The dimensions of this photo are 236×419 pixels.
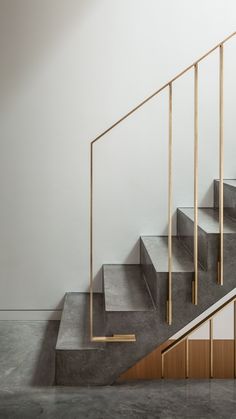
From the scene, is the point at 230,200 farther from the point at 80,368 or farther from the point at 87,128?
the point at 80,368

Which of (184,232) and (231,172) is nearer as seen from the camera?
(184,232)

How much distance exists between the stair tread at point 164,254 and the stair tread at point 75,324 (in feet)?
1.67

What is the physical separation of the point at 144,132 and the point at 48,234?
0.97 metres

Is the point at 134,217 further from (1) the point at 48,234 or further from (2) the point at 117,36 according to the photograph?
(2) the point at 117,36

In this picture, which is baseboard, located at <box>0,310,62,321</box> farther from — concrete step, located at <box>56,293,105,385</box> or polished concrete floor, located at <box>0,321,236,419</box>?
concrete step, located at <box>56,293,105,385</box>

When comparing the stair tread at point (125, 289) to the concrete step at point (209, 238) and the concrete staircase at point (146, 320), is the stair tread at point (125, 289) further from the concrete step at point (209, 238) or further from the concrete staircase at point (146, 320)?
the concrete step at point (209, 238)

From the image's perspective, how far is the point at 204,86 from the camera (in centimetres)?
410

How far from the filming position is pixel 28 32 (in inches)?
160

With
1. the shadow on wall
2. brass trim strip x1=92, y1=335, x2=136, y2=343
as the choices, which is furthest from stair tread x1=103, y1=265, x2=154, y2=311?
the shadow on wall

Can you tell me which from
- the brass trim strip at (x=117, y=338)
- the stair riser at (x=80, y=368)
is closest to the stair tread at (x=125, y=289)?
the brass trim strip at (x=117, y=338)

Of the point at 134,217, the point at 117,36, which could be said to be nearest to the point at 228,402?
the point at 134,217

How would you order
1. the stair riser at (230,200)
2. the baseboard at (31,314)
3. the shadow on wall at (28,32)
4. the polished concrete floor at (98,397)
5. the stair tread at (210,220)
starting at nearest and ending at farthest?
the polished concrete floor at (98,397), the stair tread at (210,220), the stair riser at (230,200), the shadow on wall at (28,32), the baseboard at (31,314)

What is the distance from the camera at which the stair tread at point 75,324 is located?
312 cm

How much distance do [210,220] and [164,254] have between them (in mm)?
339
